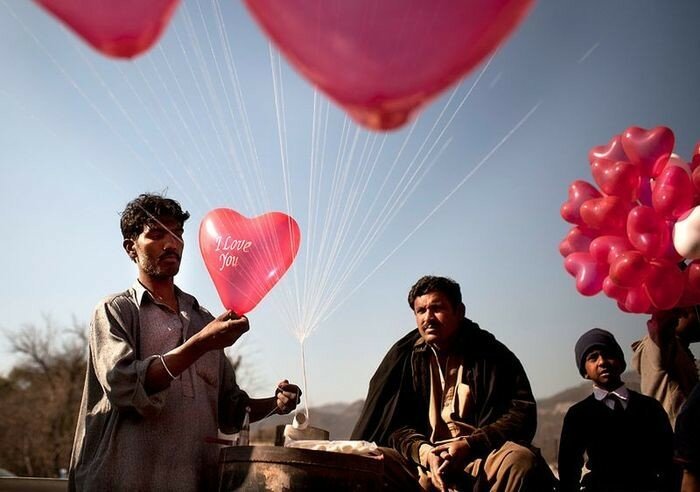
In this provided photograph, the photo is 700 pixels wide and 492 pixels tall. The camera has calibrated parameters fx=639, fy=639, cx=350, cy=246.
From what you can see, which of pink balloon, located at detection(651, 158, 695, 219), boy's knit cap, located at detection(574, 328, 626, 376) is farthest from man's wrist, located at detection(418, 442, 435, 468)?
pink balloon, located at detection(651, 158, 695, 219)

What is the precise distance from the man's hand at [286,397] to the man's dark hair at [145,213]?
2.96 ft

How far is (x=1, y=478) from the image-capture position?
378 centimetres

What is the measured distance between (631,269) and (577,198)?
77cm

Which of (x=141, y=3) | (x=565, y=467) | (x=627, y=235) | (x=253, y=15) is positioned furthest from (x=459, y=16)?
(x=627, y=235)

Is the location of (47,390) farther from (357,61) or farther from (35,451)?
(357,61)

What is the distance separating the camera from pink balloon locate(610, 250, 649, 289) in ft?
12.4

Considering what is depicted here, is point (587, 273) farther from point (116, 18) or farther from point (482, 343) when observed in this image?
point (116, 18)

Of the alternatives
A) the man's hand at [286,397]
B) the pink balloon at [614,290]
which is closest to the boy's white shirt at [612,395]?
the pink balloon at [614,290]

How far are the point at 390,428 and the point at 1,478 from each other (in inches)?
95.8

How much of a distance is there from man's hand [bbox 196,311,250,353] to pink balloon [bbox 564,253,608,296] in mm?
2608

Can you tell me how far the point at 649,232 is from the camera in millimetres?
3816

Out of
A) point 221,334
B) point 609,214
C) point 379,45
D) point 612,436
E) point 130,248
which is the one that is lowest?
point 612,436

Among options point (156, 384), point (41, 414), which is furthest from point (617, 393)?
point (41, 414)

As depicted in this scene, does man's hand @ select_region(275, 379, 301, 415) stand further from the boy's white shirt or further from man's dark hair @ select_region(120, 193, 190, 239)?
the boy's white shirt
